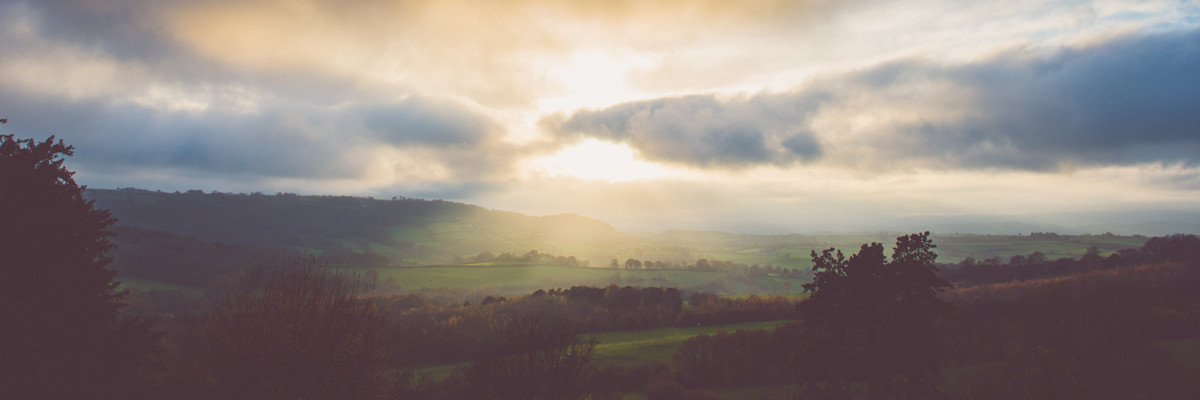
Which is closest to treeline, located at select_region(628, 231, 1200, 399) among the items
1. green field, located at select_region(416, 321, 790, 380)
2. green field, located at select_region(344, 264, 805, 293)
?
green field, located at select_region(416, 321, 790, 380)

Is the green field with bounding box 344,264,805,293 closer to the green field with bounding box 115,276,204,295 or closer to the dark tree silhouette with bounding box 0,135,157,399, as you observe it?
the green field with bounding box 115,276,204,295

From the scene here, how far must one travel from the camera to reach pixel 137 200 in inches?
6496

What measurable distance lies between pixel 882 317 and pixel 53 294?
28986mm

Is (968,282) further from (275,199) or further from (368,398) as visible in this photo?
(275,199)

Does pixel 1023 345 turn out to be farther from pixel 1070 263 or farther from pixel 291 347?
pixel 1070 263

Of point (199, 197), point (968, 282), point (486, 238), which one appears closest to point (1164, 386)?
point (968, 282)

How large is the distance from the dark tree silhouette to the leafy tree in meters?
25.8

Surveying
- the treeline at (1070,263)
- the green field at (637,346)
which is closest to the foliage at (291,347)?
the green field at (637,346)

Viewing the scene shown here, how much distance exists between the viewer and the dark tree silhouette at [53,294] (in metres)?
15.8

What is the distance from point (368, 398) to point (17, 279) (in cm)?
1313

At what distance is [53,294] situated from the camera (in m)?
16.8

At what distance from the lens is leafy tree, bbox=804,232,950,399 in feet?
58.0

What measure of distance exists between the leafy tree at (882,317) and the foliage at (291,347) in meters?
20.2

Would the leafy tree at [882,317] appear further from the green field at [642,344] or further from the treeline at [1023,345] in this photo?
the green field at [642,344]
